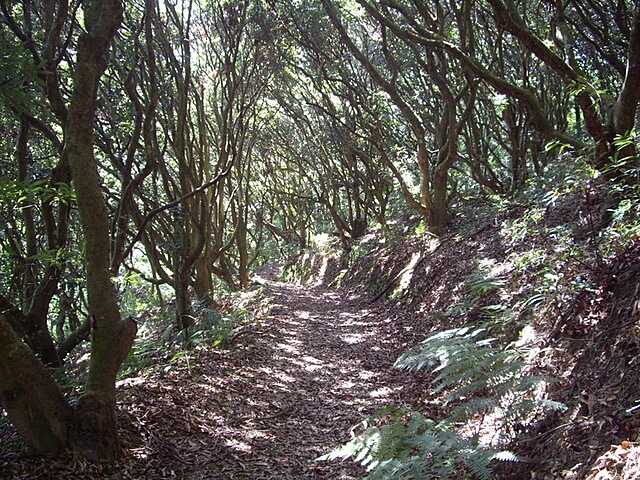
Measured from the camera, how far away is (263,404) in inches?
204

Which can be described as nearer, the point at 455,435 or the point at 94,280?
the point at 455,435

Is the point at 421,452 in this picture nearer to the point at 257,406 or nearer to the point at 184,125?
the point at 257,406

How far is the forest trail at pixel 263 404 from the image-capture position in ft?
12.4

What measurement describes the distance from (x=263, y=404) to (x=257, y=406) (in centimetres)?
10

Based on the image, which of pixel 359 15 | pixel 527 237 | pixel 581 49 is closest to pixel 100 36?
pixel 527 237

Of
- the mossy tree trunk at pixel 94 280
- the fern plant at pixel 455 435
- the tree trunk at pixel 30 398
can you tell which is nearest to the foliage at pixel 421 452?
the fern plant at pixel 455 435

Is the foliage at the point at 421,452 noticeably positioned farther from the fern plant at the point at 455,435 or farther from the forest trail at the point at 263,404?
the forest trail at the point at 263,404

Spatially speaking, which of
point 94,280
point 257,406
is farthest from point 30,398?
point 257,406

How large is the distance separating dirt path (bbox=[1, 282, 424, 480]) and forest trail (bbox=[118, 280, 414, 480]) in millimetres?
11

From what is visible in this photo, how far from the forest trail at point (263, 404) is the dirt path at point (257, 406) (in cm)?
1

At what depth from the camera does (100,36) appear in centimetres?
380

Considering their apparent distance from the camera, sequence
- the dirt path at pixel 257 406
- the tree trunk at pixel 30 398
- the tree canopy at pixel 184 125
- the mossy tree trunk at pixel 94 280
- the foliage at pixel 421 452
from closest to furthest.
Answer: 1. the foliage at pixel 421 452
2. the tree trunk at pixel 30 398
3. the mossy tree trunk at pixel 94 280
4. the tree canopy at pixel 184 125
5. the dirt path at pixel 257 406

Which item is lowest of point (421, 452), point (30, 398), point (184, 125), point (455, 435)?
point (421, 452)

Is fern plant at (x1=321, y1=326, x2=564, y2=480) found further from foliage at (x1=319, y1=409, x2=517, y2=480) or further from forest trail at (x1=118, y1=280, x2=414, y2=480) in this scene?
forest trail at (x1=118, y1=280, x2=414, y2=480)
